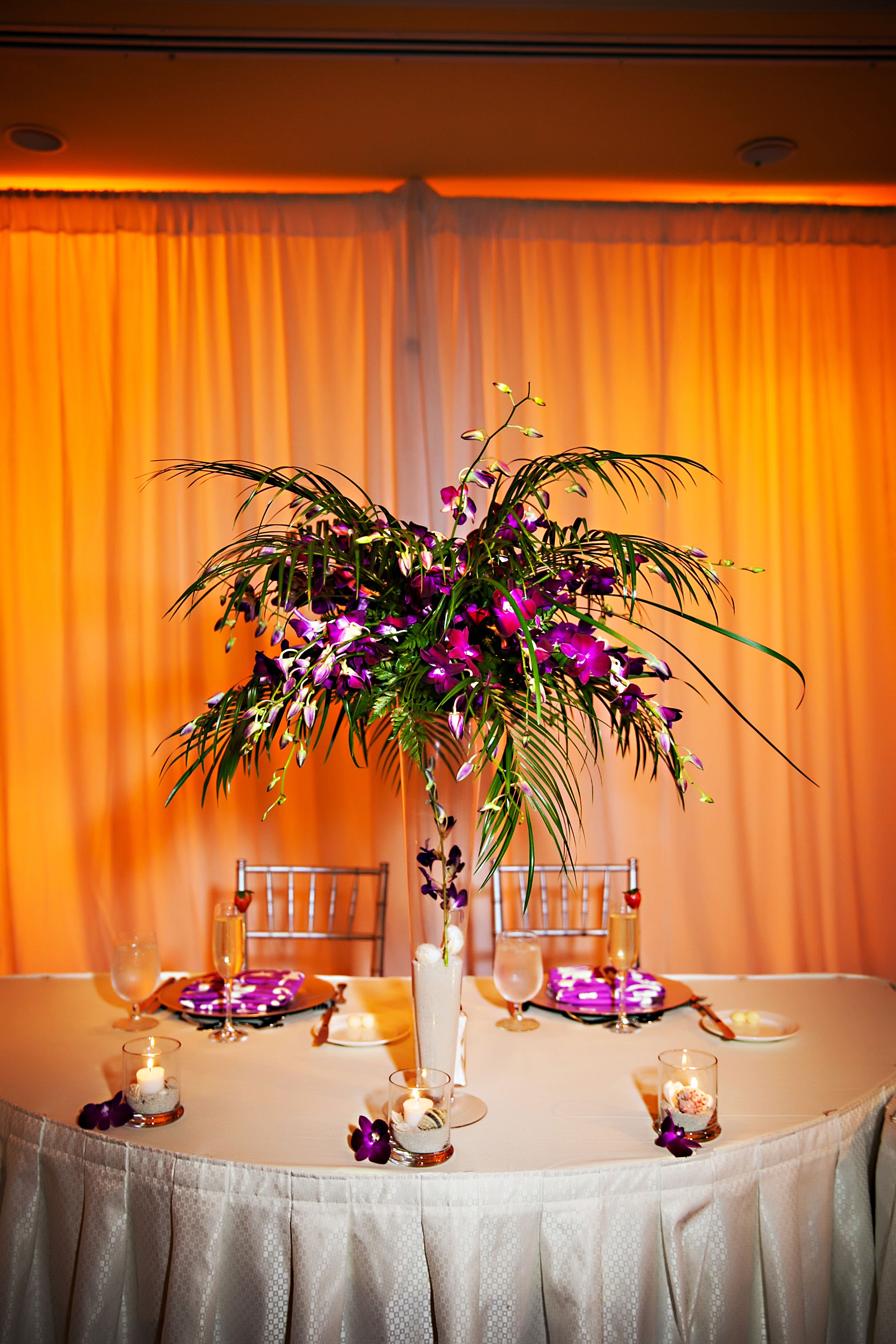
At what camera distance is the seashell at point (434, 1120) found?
1.30 m

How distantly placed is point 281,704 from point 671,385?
2728 mm

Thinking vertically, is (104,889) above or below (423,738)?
below

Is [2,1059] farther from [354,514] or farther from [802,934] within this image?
[802,934]

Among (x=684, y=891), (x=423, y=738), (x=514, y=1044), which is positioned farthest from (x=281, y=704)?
(x=684, y=891)

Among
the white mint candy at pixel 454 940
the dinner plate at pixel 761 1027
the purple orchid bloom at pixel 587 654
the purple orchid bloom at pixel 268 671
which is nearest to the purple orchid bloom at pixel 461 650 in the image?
the purple orchid bloom at pixel 587 654

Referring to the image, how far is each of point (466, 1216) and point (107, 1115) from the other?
50 centimetres

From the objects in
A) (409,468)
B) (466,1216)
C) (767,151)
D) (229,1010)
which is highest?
(767,151)

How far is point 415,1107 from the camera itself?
4.29ft

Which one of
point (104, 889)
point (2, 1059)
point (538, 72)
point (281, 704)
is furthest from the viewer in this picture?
point (104, 889)

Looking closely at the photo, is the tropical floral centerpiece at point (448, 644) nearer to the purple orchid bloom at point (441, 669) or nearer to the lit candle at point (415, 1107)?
the purple orchid bloom at point (441, 669)

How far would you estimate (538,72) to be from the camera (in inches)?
114

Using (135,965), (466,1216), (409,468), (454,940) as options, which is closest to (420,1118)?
(466,1216)

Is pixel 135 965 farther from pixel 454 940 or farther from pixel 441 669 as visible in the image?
pixel 441 669

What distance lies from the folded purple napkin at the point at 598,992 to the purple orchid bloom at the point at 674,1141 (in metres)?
0.48
